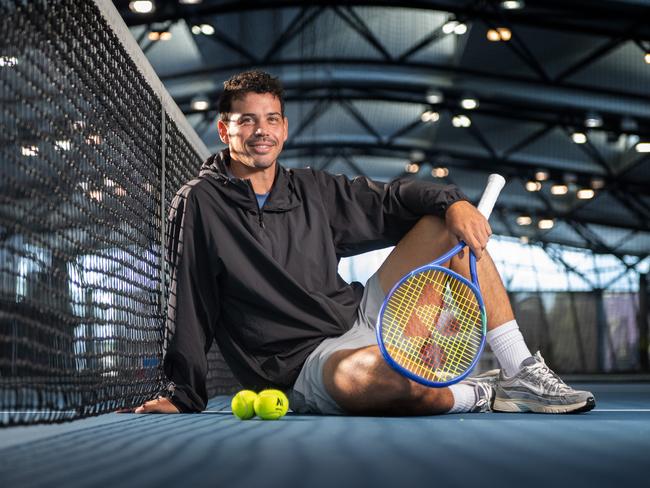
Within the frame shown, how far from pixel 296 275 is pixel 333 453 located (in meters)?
1.41

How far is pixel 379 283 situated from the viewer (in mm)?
3332

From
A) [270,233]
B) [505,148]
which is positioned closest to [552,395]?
[270,233]

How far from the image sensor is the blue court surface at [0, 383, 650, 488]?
4.89 ft

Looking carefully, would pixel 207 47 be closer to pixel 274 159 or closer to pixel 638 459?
pixel 274 159

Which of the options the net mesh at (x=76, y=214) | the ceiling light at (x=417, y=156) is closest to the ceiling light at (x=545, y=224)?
the ceiling light at (x=417, y=156)

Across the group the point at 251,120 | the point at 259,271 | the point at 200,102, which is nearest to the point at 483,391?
the point at 259,271

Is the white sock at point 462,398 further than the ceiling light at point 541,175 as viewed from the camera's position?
No

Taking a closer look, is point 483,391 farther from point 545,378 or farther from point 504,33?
point 504,33

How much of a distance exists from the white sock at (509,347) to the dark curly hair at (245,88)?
1191 millimetres

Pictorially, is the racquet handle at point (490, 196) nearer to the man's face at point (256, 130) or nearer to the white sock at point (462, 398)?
the white sock at point (462, 398)

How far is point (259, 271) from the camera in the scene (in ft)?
10.4

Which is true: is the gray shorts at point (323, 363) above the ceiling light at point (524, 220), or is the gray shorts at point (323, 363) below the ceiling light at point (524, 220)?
below

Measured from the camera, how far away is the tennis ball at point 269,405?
288 cm

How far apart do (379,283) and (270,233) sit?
444mm
